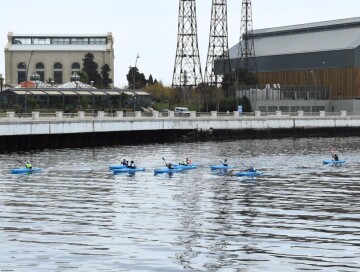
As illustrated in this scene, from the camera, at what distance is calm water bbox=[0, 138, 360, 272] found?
36.2 meters

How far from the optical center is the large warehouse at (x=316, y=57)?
16438cm

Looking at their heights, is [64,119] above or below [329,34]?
below

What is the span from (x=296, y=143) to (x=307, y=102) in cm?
4570

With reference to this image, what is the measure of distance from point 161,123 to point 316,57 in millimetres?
56944

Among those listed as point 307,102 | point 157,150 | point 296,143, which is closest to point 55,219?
point 157,150

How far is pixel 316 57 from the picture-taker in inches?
6673

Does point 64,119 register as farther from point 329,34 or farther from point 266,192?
point 329,34

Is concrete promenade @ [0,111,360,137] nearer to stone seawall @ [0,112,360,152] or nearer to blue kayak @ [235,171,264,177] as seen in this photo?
stone seawall @ [0,112,360,152]

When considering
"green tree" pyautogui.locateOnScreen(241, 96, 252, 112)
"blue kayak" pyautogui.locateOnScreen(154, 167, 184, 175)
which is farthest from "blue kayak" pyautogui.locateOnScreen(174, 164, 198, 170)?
"green tree" pyautogui.locateOnScreen(241, 96, 252, 112)

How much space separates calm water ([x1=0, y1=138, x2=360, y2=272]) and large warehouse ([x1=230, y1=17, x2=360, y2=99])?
277 feet

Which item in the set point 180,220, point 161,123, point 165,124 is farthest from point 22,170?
point 165,124

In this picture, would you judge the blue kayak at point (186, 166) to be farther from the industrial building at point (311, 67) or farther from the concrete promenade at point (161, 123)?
the industrial building at point (311, 67)

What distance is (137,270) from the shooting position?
34562 mm

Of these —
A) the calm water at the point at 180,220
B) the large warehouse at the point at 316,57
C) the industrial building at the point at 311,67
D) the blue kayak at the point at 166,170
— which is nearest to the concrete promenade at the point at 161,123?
the industrial building at the point at 311,67
